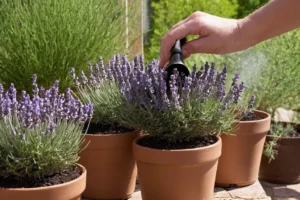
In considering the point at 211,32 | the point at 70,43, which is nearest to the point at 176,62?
the point at 211,32

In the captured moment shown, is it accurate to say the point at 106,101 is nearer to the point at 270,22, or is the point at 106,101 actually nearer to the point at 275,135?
the point at 270,22

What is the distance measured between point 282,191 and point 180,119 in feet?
4.41

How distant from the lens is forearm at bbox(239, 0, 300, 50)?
2107 mm

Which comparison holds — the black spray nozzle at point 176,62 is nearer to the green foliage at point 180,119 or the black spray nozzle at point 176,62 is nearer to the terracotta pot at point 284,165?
the green foliage at point 180,119

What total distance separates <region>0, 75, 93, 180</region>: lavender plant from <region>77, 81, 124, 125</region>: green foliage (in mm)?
484

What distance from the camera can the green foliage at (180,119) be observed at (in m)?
2.41

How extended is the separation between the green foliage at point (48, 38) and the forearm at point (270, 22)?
104 centimetres

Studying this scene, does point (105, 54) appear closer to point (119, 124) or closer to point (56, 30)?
point (56, 30)

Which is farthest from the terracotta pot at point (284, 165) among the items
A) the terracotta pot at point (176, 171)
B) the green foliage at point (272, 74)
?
the terracotta pot at point (176, 171)

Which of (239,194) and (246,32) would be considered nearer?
(246,32)

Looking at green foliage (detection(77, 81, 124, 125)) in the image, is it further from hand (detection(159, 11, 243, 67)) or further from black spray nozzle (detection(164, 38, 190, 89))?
hand (detection(159, 11, 243, 67))

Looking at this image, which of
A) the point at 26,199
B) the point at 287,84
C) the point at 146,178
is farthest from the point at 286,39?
the point at 26,199

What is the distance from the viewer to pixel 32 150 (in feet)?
6.68

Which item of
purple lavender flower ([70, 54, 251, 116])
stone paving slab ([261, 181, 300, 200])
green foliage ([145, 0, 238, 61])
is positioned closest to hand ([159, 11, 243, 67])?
purple lavender flower ([70, 54, 251, 116])
